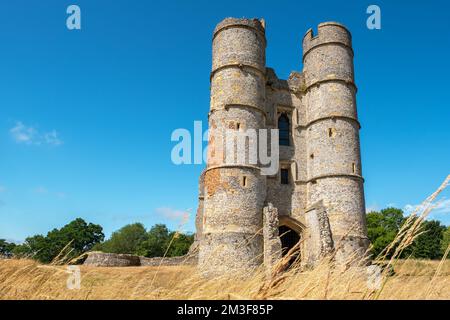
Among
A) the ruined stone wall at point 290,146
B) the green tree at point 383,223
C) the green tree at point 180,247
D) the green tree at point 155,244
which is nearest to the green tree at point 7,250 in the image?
the ruined stone wall at point 290,146

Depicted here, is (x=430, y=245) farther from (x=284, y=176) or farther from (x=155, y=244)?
(x=155, y=244)

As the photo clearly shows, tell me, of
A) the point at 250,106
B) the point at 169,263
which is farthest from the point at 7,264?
the point at 169,263

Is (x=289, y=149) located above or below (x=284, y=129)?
below

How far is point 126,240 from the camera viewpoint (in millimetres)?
→ 57156

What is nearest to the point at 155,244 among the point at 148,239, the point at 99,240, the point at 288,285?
the point at 148,239

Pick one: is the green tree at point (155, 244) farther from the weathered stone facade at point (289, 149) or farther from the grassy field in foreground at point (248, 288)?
the grassy field in foreground at point (248, 288)

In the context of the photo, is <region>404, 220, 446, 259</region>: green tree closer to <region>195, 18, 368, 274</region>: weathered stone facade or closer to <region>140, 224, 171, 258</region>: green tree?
<region>195, 18, 368, 274</region>: weathered stone facade

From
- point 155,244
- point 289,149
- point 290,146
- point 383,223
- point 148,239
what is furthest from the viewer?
point 148,239

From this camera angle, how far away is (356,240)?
16047 mm

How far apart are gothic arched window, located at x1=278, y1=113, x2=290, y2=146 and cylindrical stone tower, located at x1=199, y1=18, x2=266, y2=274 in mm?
2078

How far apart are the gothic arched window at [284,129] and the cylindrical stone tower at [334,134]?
1159 mm

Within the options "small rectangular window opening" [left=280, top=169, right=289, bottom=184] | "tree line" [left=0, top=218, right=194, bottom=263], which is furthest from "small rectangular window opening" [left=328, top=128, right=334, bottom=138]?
"tree line" [left=0, top=218, right=194, bottom=263]

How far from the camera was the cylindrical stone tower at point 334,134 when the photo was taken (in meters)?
16.4

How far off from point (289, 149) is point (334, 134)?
2512 mm
